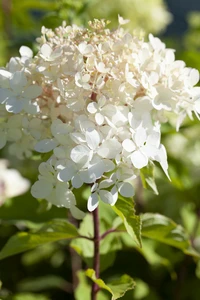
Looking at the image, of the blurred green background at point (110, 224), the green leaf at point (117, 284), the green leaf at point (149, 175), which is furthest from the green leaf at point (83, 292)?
the green leaf at point (149, 175)

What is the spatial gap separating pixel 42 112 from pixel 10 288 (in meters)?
0.70

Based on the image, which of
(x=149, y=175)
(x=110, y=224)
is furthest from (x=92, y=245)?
(x=149, y=175)

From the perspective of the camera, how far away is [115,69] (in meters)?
0.66

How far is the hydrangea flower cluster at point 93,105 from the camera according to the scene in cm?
62

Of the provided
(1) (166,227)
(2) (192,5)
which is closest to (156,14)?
(1) (166,227)

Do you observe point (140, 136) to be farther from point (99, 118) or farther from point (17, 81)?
point (17, 81)

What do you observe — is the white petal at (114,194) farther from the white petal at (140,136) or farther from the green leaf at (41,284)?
the green leaf at (41,284)

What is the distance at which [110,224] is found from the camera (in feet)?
2.87

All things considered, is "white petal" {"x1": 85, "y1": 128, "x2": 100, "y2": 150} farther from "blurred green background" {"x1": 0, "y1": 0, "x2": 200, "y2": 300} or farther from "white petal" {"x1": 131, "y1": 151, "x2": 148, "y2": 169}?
"blurred green background" {"x1": 0, "y1": 0, "x2": 200, "y2": 300}

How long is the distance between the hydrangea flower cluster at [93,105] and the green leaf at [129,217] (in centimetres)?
3

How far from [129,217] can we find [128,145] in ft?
0.32

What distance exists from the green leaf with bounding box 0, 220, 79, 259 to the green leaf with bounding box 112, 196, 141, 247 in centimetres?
14

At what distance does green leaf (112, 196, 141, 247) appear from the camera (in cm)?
64

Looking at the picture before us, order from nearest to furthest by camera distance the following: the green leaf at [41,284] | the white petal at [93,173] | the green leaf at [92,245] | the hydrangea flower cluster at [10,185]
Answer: the white petal at [93,173] < the green leaf at [92,245] < the hydrangea flower cluster at [10,185] < the green leaf at [41,284]
